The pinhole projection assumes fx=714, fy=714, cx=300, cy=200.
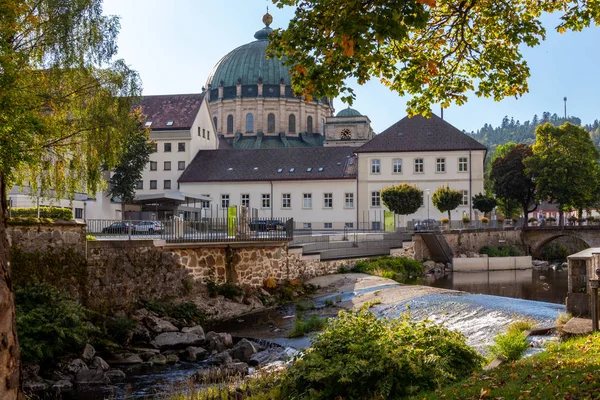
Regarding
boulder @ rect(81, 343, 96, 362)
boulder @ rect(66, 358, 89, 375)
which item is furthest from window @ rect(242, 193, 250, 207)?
boulder @ rect(66, 358, 89, 375)

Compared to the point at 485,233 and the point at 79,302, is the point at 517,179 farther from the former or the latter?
the point at 79,302

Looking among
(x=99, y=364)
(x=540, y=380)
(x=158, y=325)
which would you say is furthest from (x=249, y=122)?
(x=540, y=380)

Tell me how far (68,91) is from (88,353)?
8406 millimetres

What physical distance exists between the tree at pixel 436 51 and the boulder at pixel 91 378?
8.66 metres

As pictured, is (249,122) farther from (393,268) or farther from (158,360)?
(158,360)

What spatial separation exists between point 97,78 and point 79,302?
7126mm

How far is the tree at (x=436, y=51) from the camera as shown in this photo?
909cm

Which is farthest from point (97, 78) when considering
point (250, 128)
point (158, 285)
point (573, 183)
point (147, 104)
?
point (250, 128)

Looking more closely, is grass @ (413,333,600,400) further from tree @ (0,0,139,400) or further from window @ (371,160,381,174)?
window @ (371,160,381,174)

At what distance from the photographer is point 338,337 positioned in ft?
34.9

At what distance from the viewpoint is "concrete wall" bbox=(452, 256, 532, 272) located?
43906 millimetres

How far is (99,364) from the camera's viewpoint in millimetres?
16141

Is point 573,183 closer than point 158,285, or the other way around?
point 158,285

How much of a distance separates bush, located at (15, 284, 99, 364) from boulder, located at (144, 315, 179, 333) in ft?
6.39
